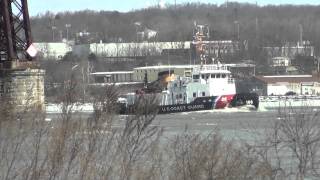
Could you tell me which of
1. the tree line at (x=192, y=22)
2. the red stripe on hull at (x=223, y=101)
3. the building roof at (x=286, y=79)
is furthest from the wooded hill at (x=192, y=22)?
the red stripe on hull at (x=223, y=101)

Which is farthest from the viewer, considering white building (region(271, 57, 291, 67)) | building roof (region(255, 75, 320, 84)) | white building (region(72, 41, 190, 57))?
white building (region(72, 41, 190, 57))

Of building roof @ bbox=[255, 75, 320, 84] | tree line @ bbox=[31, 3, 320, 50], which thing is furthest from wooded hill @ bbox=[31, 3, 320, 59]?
building roof @ bbox=[255, 75, 320, 84]

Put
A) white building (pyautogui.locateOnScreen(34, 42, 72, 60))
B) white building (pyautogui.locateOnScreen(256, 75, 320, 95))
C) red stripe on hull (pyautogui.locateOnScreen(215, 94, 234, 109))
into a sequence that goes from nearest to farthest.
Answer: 1. red stripe on hull (pyautogui.locateOnScreen(215, 94, 234, 109))
2. white building (pyautogui.locateOnScreen(256, 75, 320, 95))
3. white building (pyautogui.locateOnScreen(34, 42, 72, 60))

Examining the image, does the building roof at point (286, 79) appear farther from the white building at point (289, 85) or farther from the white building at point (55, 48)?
the white building at point (55, 48)

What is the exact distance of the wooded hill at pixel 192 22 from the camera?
6147 inches

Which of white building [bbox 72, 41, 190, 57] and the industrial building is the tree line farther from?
the industrial building

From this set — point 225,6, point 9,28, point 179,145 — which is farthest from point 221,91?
point 225,6

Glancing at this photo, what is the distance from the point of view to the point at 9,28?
37938 millimetres

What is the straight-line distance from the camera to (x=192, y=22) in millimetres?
164125

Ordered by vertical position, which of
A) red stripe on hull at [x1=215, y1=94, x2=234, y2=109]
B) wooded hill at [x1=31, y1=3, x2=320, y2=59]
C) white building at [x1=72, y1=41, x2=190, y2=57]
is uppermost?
wooded hill at [x1=31, y1=3, x2=320, y2=59]

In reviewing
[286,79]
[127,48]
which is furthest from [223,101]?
[127,48]

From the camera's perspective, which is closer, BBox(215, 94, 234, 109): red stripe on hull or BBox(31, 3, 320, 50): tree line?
BBox(215, 94, 234, 109): red stripe on hull

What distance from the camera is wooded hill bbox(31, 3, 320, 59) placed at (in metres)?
156

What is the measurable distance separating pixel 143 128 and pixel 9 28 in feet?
105
